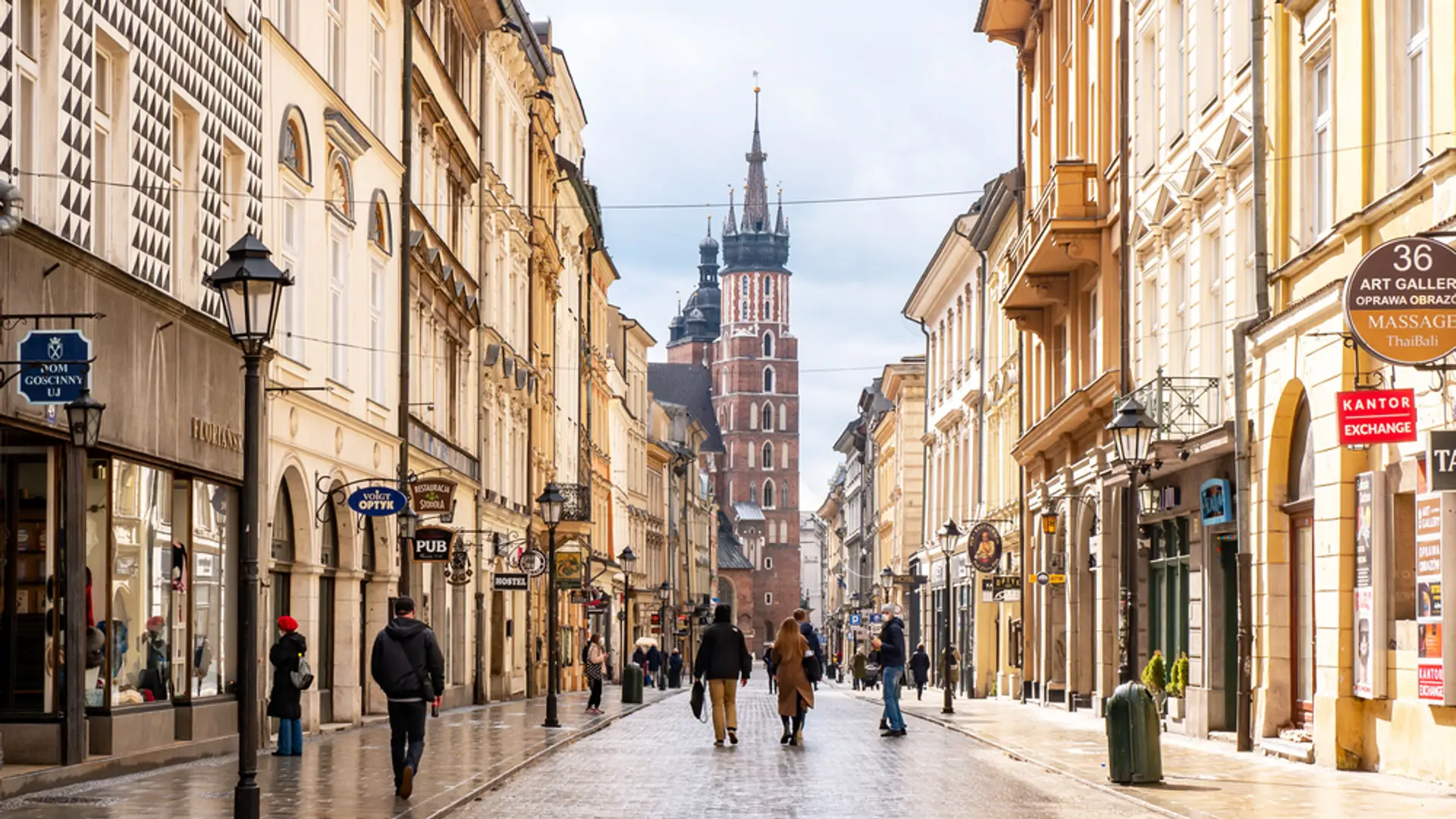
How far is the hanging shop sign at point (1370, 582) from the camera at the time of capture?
19.2 m

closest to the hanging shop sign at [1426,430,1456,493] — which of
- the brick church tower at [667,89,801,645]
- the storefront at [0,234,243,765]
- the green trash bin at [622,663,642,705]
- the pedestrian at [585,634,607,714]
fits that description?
the storefront at [0,234,243,765]

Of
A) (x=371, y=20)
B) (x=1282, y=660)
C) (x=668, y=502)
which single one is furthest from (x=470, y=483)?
(x=668, y=502)

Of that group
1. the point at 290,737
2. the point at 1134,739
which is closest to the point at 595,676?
the point at 290,737

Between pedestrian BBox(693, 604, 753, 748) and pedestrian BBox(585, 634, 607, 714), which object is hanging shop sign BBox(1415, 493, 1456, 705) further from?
pedestrian BBox(585, 634, 607, 714)

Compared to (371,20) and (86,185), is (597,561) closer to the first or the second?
(371,20)

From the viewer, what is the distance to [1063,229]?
35.4 meters

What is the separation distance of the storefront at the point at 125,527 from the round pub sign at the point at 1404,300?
33.5 ft

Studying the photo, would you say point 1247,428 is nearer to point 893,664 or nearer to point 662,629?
point 893,664

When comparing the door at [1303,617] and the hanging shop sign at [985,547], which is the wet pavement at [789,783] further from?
the hanging shop sign at [985,547]

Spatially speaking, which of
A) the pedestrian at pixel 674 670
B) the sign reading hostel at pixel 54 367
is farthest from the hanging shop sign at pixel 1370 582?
the pedestrian at pixel 674 670

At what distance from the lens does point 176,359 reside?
21016 millimetres

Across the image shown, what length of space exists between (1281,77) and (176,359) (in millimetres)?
11847

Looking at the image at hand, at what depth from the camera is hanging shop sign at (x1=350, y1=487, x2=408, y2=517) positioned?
26.0 meters

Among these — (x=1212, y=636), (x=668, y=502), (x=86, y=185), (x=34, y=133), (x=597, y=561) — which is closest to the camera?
(x=34, y=133)
